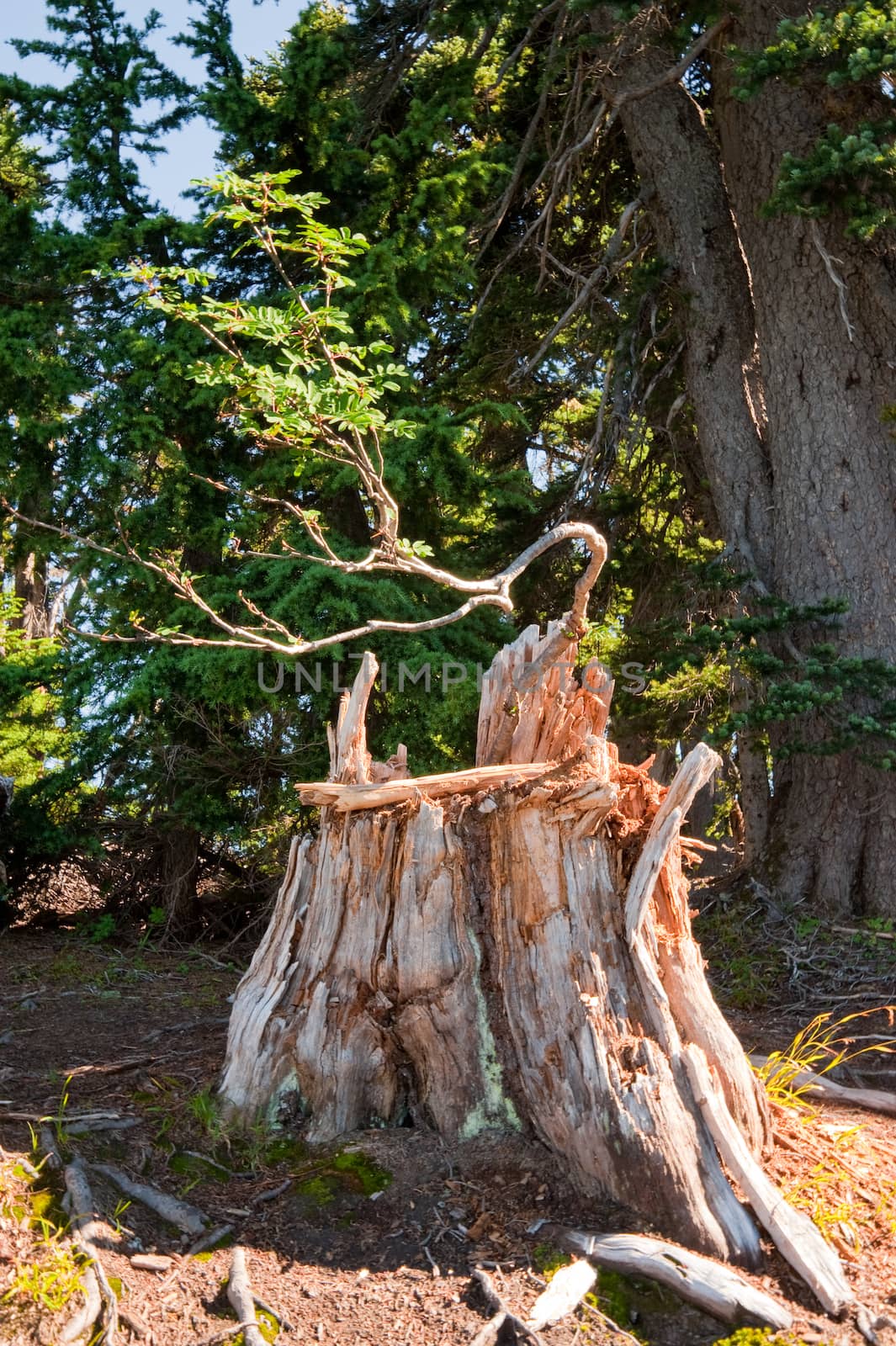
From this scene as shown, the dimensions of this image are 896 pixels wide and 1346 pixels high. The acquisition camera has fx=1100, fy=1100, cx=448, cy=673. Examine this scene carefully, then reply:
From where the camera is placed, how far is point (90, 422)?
7082 millimetres

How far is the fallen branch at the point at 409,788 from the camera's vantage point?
154 inches

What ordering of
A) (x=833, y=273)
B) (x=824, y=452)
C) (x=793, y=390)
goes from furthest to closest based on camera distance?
1. (x=793, y=390)
2. (x=824, y=452)
3. (x=833, y=273)

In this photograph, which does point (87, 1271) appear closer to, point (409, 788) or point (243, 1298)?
point (243, 1298)

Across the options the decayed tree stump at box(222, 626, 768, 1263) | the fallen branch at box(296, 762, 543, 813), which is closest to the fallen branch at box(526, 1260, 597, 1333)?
the decayed tree stump at box(222, 626, 768, 1263)

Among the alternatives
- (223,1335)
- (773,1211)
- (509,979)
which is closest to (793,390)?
(509,979)

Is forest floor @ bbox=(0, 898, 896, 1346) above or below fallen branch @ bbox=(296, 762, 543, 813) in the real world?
below

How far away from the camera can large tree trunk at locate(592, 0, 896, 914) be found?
6.61m

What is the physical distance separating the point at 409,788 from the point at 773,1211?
1734 mm

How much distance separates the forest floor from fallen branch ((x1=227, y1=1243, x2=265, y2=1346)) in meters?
0.04

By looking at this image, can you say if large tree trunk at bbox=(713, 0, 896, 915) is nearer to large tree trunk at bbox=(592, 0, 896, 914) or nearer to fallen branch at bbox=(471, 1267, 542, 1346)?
large tree trunk at bbox=(592, 0, 896, 914)

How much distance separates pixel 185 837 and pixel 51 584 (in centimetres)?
950

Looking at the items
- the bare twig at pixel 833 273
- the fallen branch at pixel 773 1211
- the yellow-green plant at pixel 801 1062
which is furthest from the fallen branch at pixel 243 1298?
the bare twig at pixel 833 273

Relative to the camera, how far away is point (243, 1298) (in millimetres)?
2947

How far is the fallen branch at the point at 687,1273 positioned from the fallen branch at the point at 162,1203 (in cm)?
108
